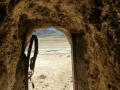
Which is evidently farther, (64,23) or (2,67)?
(64,23)

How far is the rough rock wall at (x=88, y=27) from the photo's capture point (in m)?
1.33

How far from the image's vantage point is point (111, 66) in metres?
1.42

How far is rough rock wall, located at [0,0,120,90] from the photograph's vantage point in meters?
1.33

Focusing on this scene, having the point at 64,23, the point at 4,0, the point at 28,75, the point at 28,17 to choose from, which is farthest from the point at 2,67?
the point at 64,23

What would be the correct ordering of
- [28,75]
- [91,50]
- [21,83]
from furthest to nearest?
1. [28,75]
2. [21,83]
3. [91,50]

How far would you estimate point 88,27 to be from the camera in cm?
183

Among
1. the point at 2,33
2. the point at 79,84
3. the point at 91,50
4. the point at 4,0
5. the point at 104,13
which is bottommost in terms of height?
the point at 79,84

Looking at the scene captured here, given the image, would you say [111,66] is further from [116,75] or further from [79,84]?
[79,84]

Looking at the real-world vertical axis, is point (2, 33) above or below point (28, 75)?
above

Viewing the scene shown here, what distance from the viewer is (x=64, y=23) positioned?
96.5 inches

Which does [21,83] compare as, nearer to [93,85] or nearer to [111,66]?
[93,85]

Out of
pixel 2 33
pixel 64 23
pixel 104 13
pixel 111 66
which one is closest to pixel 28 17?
pixel 64 23

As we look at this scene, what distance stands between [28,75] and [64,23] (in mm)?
923

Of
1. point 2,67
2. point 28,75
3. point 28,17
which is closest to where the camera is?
point 2,67
